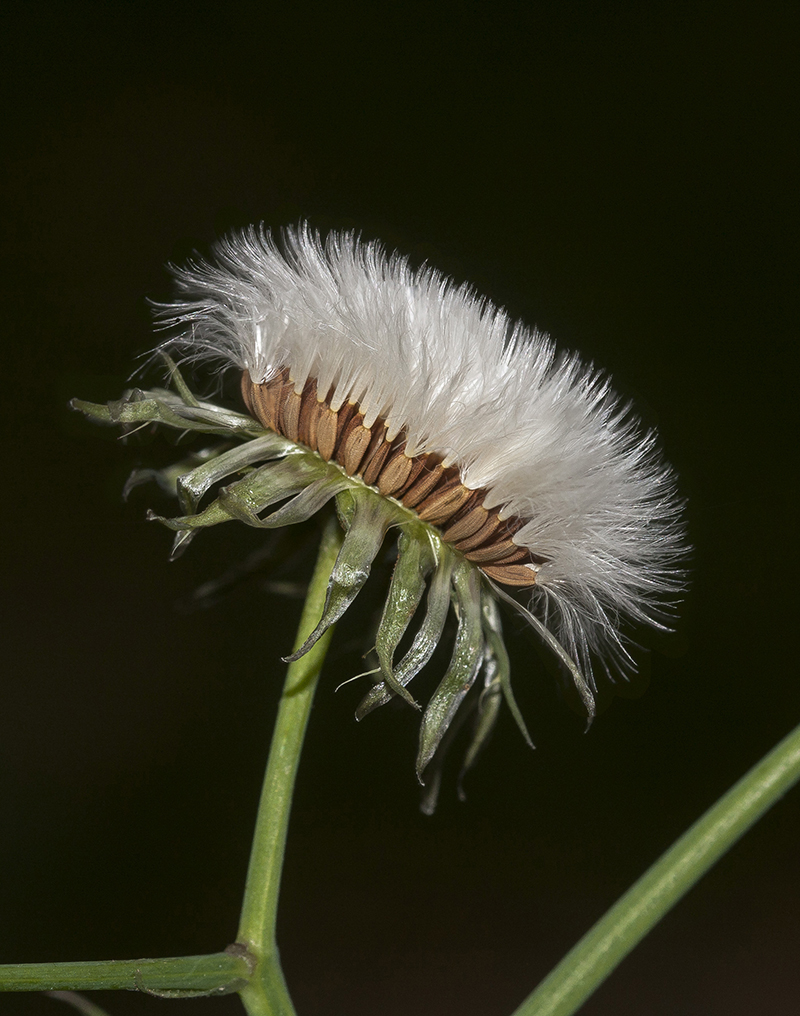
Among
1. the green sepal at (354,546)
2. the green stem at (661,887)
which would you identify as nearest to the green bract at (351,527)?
the green sepal at (354,546)

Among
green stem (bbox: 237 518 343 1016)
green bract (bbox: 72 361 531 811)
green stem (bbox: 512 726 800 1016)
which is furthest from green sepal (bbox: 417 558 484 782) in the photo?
green stem (bbox: 512 726 800 1016)

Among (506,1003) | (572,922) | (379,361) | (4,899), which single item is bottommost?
(4,899)

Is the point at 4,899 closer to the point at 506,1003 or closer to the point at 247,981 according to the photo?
the point at 506,1003

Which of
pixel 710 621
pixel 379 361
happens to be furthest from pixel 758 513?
pixel 379 361

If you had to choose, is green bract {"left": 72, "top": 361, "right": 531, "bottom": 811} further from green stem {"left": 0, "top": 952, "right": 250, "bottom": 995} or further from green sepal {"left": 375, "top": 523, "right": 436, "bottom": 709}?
green stem {"left": 0, "top": 952, "right": 250, "bottom": 995}

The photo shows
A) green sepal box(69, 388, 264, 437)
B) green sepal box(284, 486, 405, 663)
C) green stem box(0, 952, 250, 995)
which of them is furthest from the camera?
green sepal box(69, 388, 264, 437)

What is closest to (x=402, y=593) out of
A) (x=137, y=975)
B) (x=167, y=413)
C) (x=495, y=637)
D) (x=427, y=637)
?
(x=427, y=637)

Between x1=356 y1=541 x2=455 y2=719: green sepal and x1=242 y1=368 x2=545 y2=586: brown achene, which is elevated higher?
x1=242 y1=368 x2=545 y2=586: brown achene

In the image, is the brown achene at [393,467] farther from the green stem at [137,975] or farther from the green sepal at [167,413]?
the green stem at [137,975]

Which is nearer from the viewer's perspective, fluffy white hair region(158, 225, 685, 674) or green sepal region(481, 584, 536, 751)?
fluffy white hair region(158, 225, 685, 674)
